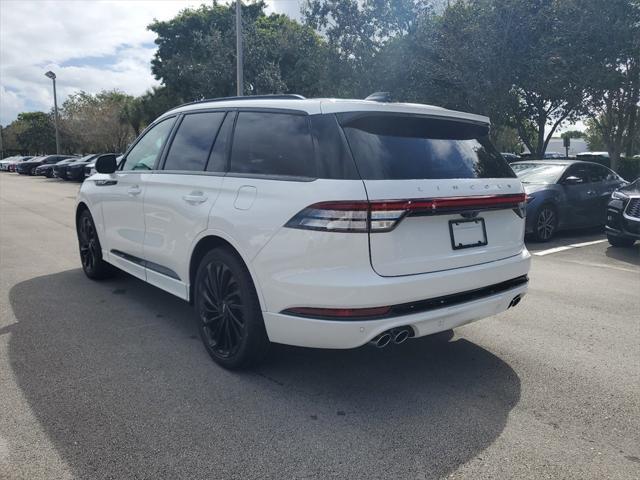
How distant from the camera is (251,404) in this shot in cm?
326

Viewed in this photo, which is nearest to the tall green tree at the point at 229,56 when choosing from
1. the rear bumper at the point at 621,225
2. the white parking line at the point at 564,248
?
the white parking line at the point at 564,248

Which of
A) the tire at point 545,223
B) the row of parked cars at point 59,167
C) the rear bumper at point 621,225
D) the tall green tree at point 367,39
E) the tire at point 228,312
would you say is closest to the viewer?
the tire at point 228,312

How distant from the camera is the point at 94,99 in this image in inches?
2143

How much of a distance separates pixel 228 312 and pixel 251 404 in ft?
2.16

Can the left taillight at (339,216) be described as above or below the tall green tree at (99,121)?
below

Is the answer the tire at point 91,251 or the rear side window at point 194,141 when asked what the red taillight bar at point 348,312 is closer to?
the rear side window at point 194,141

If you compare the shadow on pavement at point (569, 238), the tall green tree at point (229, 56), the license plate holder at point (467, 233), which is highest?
the tall green tree at point (229, 56)

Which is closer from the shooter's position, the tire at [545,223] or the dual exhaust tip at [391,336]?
the dual exhaust tip at [391,336]

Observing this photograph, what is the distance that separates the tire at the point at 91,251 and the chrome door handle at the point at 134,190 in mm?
1192

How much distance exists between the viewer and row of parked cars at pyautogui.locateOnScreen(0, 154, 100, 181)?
93.6ft

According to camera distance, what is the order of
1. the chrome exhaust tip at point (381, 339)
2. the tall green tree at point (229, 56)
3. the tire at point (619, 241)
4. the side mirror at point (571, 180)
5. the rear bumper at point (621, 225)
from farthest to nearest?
1. the tall green tree at point (229, 56)
2. the side mirror at point (571, 180)
3. the tire at point (619, 241)
4. the rear bumper at point (621, 225)
5. the chrome exhaust tip at point (381, 339)

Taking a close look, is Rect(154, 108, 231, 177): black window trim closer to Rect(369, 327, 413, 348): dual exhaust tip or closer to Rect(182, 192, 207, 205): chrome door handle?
Rect(182, 192, 207, 205): chrome door handle

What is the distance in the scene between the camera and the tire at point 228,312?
3.42 m

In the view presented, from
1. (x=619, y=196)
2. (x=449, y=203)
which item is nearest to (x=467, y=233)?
(x=449, y=203)
